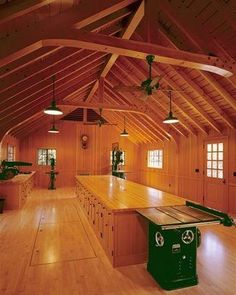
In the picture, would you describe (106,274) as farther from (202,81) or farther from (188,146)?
(188,146)

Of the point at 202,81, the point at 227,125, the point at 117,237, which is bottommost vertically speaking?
Answer: the point at 117,237

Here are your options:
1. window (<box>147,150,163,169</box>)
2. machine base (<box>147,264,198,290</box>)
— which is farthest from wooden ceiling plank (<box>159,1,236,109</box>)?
window (<box>147,150,163,169</box>)

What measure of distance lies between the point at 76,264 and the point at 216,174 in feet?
16.9

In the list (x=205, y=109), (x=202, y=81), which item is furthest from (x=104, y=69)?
(x=205, y=109)

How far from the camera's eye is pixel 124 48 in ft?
9.94

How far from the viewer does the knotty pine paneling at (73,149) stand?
35.6ft

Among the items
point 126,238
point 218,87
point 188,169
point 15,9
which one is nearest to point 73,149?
point 188,169

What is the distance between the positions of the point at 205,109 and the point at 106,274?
16.9 feet

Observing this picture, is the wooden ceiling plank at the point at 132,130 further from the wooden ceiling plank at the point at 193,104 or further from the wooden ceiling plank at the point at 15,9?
the wooden ceiling plank at the point at 15,9

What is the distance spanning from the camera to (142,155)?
475 inches

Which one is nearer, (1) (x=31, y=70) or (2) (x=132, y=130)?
(1) (x=31, y=70)

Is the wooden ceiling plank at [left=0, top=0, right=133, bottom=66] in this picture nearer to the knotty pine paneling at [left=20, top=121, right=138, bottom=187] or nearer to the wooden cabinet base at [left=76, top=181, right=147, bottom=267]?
the wooden cabinet base at [left=76, top=181, right=147, bottom=267]

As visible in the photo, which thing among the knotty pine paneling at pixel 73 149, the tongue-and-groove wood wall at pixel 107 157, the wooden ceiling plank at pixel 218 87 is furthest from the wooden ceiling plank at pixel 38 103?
the knotty pine paneling at pixel 73 149

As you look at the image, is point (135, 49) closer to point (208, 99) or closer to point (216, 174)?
point (208, 99)
